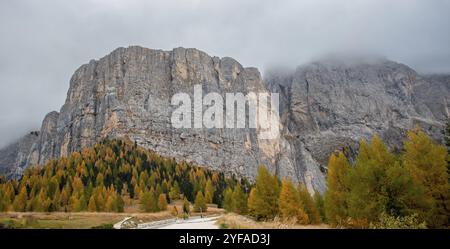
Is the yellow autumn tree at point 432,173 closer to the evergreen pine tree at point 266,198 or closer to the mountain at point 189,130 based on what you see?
the evergreen pine tree at point 266,198

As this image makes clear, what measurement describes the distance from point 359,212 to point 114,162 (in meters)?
89.1

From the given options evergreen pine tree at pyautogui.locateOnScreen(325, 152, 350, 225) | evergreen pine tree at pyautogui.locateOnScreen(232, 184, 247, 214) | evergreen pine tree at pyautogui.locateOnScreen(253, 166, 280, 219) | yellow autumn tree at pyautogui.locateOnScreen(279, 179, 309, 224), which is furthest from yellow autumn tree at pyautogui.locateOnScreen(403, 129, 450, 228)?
evergreen pine tree at pyautogui.locateOnScreen(232, 184, 247, 214)

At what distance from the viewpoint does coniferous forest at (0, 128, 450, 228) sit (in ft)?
77.3

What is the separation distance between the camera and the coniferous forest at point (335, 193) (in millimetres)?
23562

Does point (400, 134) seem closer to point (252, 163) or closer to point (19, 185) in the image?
point (252, 163)

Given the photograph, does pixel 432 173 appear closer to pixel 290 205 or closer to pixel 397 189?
pixel 397 189

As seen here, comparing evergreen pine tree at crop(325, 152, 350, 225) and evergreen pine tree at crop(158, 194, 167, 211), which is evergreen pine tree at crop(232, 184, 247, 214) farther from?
evergreen pine tree at crop(325, 152, 350, 225)

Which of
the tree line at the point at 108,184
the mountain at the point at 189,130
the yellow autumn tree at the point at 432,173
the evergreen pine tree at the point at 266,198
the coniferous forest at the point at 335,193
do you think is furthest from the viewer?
the mountain at the point at 189,130

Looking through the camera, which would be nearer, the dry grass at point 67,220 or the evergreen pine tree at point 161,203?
the dry grass at point 67,220

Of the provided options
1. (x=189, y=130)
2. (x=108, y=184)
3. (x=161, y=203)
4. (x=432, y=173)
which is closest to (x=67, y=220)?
(x=161, y=203)

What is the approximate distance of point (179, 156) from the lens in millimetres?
144375

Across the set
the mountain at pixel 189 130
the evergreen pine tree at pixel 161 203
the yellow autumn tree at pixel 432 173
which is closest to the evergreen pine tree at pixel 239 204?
the evergreen pine tree at pixel 161 203
